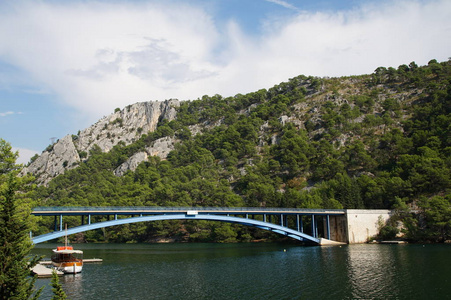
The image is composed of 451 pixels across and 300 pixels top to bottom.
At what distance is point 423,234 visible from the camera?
5844 cm

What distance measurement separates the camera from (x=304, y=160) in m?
102

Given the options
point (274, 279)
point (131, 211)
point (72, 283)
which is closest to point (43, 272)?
point (72, 283)

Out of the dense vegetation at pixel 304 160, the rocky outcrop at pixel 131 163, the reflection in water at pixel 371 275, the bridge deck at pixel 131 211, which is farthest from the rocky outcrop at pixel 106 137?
the reflection in water at pixel 371 275

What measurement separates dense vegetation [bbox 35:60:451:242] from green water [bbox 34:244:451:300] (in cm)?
2538

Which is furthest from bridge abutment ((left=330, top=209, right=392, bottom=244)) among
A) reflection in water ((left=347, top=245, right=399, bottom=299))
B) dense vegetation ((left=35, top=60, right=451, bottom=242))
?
reflection in water ((left=347, top=245, right=399, bottom=299))

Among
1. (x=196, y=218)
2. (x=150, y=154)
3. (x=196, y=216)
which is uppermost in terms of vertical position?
(x=150, y=154)

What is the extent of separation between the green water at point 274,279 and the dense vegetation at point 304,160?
83.3ft

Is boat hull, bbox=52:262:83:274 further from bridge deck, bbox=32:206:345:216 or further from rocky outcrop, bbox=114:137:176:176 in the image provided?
rocky outcrop, bbox=114:137:176:176

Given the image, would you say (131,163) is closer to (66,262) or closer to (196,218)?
(196,218)

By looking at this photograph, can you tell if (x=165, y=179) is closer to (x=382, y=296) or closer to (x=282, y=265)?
(x=282, y=265)

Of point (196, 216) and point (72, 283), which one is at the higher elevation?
point (196, 216)

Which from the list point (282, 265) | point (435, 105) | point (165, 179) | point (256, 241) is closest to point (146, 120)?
point (165, 179)

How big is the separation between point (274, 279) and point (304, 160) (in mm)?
73801

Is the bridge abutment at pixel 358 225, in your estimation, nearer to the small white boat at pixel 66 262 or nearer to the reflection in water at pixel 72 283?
the small white boat at pixel 66 262
